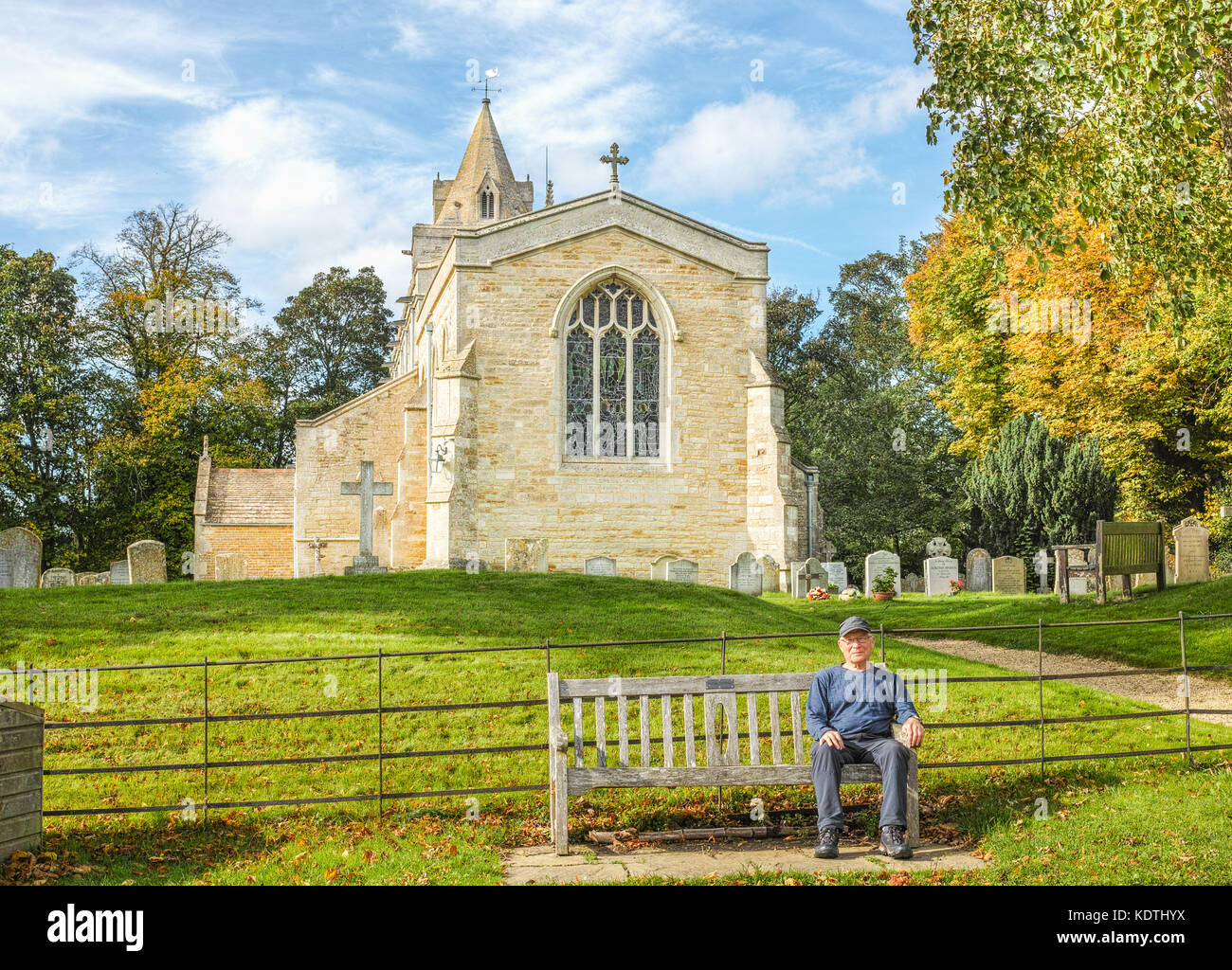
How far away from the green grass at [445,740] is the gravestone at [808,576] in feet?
22.9

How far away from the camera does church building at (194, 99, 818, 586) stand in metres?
23.5

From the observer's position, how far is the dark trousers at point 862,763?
653cm

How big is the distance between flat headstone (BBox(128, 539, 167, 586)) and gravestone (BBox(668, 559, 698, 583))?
1003 cm

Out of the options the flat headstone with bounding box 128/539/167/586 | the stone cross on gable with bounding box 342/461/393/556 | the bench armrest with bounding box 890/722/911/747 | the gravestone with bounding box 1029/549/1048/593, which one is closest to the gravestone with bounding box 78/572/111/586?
the flat headstone with bounding box 128/539/167/586

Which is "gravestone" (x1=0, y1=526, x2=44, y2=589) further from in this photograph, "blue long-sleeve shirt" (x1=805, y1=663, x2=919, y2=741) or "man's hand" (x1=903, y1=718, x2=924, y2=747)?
"man's hand" (x1=903, y1=718, x2=924, y2=747)

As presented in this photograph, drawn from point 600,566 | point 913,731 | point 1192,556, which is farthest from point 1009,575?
point 913,731

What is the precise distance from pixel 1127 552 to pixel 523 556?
10943 millimetres

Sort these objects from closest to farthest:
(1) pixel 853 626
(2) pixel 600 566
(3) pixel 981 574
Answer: (1) pixel 853 626 < (2) pixel 600 566 < (3) pixel 981 574

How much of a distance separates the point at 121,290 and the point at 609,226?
79.7 feet

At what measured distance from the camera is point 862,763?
6875 mm

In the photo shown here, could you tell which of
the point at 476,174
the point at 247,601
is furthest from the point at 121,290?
the point at 247,601

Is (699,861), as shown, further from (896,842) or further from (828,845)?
(896,842)

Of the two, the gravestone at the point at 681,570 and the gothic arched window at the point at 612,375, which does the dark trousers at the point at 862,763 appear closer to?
the gravestone at the point at 681,570

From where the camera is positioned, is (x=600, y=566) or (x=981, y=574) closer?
(x=600, y=566)
